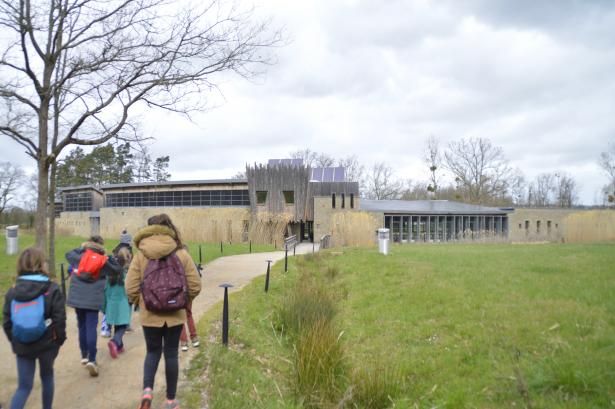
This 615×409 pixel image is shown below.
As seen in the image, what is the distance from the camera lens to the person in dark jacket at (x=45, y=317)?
3703 millimetres

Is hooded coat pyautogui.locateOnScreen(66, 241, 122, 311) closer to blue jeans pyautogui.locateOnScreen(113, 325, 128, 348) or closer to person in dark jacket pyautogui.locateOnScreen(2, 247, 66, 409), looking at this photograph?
blue jeans pyautogui.locateOnScreen(113, 325, 128, 348)

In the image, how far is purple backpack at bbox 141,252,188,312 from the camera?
12.2 feet

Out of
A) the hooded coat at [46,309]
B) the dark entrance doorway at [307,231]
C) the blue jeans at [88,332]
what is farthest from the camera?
the dark entrance doorway at [307,231]

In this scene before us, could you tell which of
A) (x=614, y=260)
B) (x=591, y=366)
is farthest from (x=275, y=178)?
(x=591, y=366)

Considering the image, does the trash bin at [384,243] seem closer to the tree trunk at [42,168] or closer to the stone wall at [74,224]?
the tree trunk at [42,168]

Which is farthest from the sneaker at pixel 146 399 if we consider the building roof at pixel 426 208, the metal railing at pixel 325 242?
the building roof at pixel 426 208

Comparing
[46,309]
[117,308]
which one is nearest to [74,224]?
[117,308]

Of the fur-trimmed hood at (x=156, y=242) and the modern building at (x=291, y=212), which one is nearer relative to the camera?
the fur-trimmed hood at (x=156, y=242)

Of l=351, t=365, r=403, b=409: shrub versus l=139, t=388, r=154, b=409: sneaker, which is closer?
l=139, t=388, r=154, b=409: sneaker

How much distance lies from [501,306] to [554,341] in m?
1.75

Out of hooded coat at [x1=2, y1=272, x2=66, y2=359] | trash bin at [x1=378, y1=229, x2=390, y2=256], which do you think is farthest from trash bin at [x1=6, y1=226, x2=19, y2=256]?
hooded coat at [x1=2, y1=272, x2=66, y2=359]

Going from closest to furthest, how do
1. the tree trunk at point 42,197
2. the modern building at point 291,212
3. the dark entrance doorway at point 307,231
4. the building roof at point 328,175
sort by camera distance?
the tree trunk at point 42,197, the modern building at point 291,212, the building roof at point 328,175, the dark entrance doorway at point 307,231

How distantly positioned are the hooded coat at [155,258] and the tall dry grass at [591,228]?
29.0 metres

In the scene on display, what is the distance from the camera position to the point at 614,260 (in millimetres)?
11672
